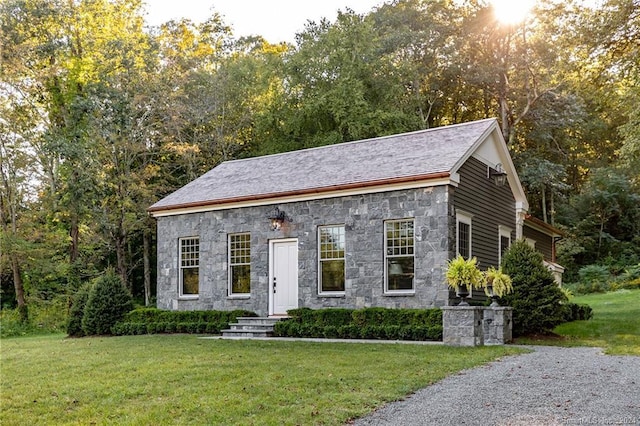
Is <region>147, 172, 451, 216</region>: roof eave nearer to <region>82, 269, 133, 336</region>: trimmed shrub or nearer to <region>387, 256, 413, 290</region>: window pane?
<region>387, 256, 413, 290</region>: window pane

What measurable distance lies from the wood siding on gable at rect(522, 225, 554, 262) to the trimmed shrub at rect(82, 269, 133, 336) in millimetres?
13104

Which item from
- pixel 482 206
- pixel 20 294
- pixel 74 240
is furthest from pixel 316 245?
pixel 74 240

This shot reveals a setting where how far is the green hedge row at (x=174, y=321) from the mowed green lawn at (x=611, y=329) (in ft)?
26.0

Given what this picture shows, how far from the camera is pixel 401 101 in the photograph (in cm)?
3095

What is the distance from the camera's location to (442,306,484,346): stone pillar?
12.2m

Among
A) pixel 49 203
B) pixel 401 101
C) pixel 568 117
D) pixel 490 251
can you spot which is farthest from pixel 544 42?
pixel 49 203

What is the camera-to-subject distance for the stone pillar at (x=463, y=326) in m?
12.2

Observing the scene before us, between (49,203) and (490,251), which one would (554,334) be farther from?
(49,203)

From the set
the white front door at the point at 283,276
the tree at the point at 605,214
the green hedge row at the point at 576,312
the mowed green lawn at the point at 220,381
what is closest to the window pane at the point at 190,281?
the white front door at the point at 283,276

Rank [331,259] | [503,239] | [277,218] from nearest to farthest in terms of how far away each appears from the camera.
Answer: [331,259] < [277,218] < [503,239]

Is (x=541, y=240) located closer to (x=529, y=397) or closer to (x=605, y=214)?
(x=605, y=214)

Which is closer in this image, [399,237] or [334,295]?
[399,237]

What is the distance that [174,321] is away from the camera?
57.0 feet

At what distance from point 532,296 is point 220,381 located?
24.7ft
